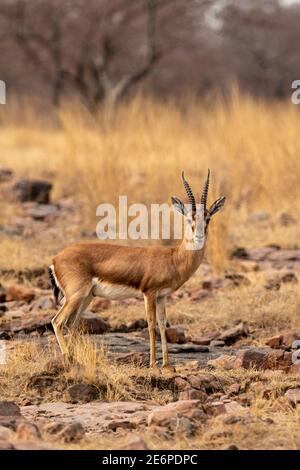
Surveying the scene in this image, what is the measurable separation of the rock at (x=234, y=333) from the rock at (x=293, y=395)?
5.29ft

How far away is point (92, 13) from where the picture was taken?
26484 mm

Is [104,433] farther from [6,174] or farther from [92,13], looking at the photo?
[92,13]

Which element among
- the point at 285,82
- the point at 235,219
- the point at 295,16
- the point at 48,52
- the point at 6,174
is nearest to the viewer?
the point at 235,219

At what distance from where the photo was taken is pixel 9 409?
5742 mm

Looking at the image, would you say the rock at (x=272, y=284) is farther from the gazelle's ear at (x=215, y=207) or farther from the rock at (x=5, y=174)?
the rock at (x=5, y=174)

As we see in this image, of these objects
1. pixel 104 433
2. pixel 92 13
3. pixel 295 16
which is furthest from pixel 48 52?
pixel 104 433

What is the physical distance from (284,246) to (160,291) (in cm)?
471

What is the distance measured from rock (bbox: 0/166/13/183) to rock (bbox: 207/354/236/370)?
8.07m

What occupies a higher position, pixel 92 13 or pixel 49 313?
pixel 92 13

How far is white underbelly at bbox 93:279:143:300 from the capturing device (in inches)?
268

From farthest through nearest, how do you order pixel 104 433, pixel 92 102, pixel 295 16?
pixel 295 16 → pixel 92 102 → pixel 104 433

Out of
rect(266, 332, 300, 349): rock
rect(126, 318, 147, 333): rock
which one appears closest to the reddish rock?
rect(126, 318, 147, 333): rock

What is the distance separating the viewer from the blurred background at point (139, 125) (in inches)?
489

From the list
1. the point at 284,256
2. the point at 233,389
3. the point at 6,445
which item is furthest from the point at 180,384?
the point at 284,256
